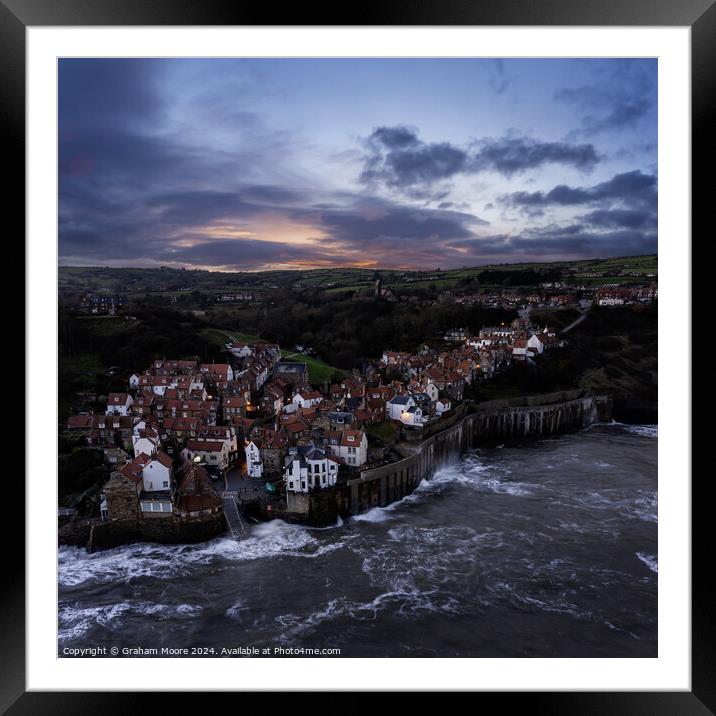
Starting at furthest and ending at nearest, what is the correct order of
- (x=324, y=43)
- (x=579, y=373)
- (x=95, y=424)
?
(x=579, y=373) < (x=95, y=424) < (x=324, y=43)

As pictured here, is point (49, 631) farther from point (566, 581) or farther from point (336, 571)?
point (566, 581)

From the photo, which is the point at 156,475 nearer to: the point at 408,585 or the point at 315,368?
the point at 408,585

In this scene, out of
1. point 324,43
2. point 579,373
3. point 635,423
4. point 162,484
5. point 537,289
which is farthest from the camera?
point 537,289

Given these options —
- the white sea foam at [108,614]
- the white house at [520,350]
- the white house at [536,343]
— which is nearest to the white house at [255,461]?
the white sea foam at [108,614]

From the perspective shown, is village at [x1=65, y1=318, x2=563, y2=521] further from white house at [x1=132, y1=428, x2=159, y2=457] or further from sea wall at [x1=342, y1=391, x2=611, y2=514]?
sea wall at [x1=342, y1=391, x2=611, y2=514]

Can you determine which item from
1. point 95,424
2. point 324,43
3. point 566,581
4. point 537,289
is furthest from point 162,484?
point 537,289

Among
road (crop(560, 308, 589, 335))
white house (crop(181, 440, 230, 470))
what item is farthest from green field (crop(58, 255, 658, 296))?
white house (crop(181, 440, 230, 470))
